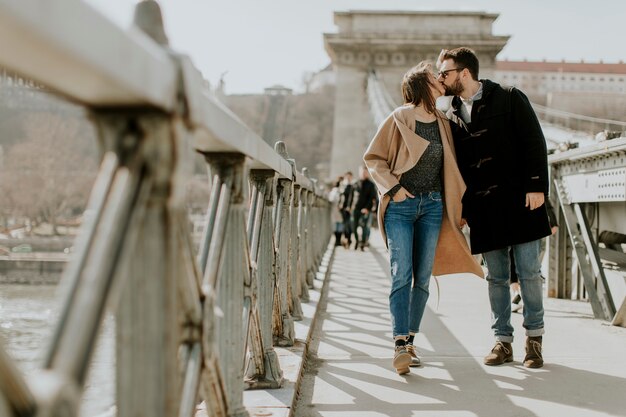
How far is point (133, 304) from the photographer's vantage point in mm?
1154

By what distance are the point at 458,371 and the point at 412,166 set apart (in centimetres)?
93

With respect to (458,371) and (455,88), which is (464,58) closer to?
(455,88)

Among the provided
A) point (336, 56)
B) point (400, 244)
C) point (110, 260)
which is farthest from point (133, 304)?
point (336, 56)

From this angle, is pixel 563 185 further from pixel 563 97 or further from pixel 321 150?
pixel 563 97

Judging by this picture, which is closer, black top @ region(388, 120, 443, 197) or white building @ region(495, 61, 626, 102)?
black top @ region(388, 120, 443, 197)

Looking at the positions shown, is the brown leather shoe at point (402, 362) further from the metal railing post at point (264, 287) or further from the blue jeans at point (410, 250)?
the metal railing post at point (264, 287)

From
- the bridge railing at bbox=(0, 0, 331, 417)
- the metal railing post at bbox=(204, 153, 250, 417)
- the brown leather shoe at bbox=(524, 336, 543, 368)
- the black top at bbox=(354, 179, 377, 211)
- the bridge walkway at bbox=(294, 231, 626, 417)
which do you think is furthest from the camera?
the black top at bbox=(354, 179, 377, 211)

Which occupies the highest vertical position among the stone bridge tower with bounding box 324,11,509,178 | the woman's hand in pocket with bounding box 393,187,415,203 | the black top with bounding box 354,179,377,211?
the stone bridge tower with bounding box 324,11,509,178

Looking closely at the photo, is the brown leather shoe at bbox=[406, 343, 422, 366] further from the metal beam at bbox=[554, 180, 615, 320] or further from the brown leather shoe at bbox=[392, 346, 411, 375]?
the metal beam at bbox=[554, 180, 615, 320]

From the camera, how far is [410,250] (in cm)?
354

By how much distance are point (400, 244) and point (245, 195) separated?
1.65 m

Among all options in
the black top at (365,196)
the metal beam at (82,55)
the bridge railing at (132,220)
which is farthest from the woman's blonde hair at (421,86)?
the black top at (365,196)

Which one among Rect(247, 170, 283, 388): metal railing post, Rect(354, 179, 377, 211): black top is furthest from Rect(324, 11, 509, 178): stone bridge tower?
Rect(247, 170, 283, 388): metal railing post

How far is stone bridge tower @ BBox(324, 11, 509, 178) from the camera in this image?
103 feet
